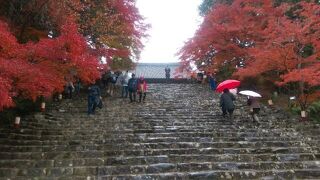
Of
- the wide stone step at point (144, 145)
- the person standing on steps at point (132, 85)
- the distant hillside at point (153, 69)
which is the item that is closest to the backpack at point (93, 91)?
the person standing on steps at point (132, 85)

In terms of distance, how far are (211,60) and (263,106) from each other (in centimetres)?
692

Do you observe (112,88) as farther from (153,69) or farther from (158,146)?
(153,69)

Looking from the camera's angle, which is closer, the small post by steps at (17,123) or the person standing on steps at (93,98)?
the small post by steps at (17,123)

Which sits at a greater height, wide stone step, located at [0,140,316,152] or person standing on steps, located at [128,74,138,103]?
person standing on steps, located at [128,74,138,103]

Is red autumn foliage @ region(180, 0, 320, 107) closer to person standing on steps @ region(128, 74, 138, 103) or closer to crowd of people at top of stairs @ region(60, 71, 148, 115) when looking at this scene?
crowd of people at top of stairs @ region(60, 71, 148, 115)

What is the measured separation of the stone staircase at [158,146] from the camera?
11328 mm

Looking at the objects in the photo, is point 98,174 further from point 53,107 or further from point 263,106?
point 263,106

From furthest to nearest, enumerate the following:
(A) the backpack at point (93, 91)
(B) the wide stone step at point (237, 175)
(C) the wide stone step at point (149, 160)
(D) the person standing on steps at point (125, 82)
→ (D) the person standing on steps at point (125, 82) → (A) the backpack at point (93, 91) → (C) the wide stone step at point (149, 160) → (B) the wide stone step at point (237, 175)

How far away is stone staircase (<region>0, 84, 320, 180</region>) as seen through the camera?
11328 mm

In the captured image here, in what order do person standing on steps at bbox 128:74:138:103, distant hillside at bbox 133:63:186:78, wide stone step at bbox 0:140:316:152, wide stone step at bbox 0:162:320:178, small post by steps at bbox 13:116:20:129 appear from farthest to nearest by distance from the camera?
distant hillside at bbox 133:63:186:78
person standing on steps at bbox 128:74:138:103
small post by steps at bbox 13:116:20:129
wide stone step at bbox 0:140:316:152
wide stone step at bbox 0:162:320:178

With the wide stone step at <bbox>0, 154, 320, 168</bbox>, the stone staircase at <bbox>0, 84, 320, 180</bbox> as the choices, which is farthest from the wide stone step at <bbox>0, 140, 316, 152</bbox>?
the wide stone step at <bbox>0, 154, 320, 168</bbox>

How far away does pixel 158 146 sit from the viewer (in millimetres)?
13359

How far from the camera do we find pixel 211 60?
26.0m

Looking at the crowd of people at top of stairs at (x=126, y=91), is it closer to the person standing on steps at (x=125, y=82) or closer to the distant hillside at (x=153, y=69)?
the person standing on steps at (x=125, y=82)
